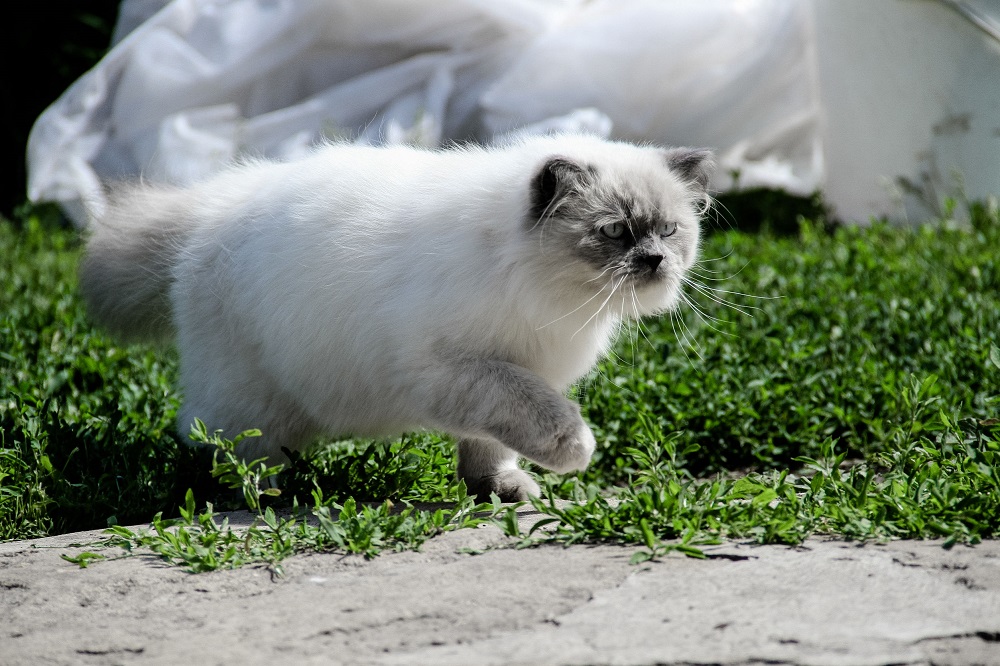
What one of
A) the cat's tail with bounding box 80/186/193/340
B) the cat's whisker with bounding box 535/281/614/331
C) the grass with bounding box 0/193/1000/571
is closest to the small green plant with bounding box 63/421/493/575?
the grass with bounding box 0/193/1000/571

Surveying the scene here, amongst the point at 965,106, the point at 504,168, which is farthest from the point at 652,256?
the point at 965,106

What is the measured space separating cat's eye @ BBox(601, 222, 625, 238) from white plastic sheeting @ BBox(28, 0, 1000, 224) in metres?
4.41

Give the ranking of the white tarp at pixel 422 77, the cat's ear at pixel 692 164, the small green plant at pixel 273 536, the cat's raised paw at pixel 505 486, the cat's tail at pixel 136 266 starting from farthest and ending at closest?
the white tarp at pixel 422 77, the cat's tail at pixel 136 266, the cat's raised paw at pixel 505 486, the cat's ear at pixel 692 164, the small green plant at pixel 273 536

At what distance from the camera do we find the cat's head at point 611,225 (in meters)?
3.15

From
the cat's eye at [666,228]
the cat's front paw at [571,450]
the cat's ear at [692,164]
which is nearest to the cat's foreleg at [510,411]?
the cat's front paw at [571,450]

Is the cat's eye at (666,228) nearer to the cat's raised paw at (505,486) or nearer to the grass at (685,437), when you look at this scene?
the grass at (685,437)

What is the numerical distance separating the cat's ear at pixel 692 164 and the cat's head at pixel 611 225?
4.6 inches

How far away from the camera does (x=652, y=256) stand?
125 inches

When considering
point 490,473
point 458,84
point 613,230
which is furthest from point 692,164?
point 458,84

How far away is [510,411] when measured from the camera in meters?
3.12

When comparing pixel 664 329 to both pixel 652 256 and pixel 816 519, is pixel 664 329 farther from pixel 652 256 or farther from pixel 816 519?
pixel 816 519

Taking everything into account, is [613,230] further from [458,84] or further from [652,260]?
[458,84]

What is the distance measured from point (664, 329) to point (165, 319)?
7.84 feet

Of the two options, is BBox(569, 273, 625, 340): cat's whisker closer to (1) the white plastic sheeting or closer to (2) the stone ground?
(2) the stone ground
